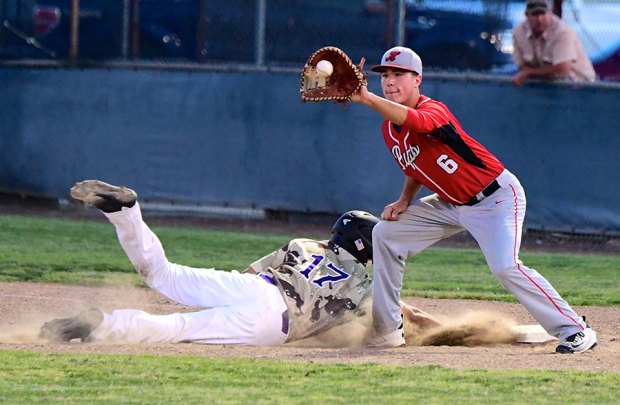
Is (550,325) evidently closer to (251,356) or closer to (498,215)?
(498,215)

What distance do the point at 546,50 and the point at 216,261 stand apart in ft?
13.3

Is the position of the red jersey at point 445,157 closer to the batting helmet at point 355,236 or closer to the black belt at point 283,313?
the batting helmet at point 355,236

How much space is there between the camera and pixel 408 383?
537cm

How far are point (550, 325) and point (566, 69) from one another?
225 inches

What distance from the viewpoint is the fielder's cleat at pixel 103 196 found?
20.4 feet

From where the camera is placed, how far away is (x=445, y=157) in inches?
259

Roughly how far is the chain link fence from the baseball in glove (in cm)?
634

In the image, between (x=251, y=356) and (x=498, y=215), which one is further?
(x=498, y=215)

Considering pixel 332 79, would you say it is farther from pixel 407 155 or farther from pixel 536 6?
pixel 536 6

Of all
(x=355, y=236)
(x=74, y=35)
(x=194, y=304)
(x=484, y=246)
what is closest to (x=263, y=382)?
(x=194, y=304)

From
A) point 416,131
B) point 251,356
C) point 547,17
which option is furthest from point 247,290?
point 547,17

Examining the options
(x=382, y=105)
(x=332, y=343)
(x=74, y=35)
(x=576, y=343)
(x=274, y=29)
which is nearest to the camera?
(x=382, y=105)

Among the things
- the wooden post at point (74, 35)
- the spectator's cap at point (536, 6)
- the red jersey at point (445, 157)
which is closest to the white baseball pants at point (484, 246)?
the red jersey at point (445, 157)

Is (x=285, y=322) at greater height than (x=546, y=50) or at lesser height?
lesser
